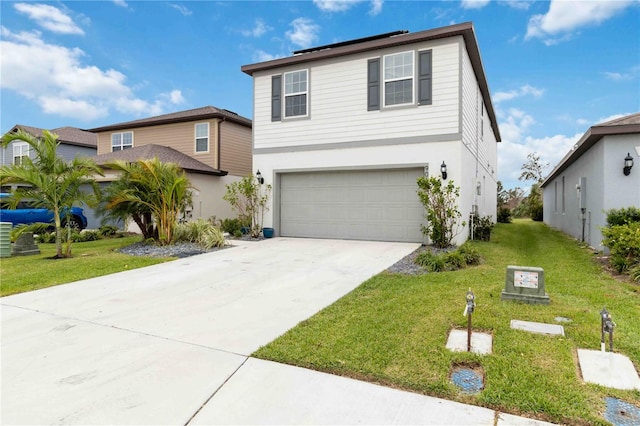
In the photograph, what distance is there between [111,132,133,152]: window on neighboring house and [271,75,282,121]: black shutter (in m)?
9.69

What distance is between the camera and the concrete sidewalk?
8.12 feet

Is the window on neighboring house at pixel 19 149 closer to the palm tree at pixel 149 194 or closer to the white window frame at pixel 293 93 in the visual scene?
the palm tree at pixel 149 194

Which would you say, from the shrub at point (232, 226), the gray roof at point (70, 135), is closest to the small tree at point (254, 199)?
the shrub at point (232, 226)

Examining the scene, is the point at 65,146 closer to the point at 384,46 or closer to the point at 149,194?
the point at 149,194

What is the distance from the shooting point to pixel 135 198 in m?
9.73

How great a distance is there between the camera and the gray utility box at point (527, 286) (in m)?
4.61

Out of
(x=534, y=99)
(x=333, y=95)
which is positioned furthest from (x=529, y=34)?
(x=333, y=95)

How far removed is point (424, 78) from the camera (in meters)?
10.2

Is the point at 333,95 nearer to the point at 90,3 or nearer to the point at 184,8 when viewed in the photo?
the point at 184,8

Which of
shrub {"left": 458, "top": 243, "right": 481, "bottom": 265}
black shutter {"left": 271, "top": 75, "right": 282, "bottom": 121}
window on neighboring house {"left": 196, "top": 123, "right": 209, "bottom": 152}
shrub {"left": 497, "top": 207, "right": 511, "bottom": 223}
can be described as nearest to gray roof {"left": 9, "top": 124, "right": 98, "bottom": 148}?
window on neighboring house {"left": 196, "top": 123, "right": 209, "bottom": 152}

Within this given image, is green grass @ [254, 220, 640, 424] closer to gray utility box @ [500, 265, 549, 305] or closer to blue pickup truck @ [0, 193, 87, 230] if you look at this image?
gray utility box @ [500, 265, 549, 305]

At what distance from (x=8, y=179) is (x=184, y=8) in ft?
27.5

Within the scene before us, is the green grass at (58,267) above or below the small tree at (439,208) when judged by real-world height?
below

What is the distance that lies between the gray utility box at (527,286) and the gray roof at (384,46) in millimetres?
7366
